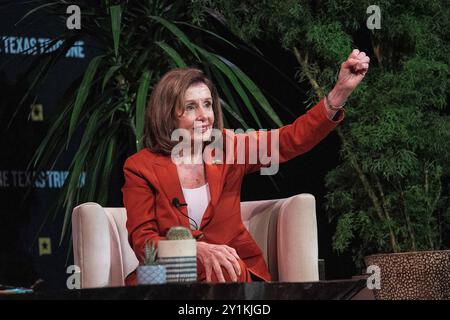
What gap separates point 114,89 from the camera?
4207mm

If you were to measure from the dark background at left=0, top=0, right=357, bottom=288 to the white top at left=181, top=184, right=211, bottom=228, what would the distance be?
214cm

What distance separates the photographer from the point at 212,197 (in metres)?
2.92

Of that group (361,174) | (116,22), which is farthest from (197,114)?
(361,174)

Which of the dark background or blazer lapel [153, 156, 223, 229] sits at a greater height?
the dark background

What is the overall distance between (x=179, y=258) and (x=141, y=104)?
5.78ft

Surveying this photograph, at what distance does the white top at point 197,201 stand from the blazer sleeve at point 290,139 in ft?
0.61

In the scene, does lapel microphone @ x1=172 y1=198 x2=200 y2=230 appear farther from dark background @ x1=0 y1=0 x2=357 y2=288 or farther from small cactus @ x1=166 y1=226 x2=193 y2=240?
dark background @ x1=0 y1=0 x2=357 y2=288

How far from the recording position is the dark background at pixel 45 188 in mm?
5105

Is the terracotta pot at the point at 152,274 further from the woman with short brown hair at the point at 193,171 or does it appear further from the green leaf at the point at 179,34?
the green leaf at the point at 179,34

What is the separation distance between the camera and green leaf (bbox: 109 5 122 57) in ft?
13.2

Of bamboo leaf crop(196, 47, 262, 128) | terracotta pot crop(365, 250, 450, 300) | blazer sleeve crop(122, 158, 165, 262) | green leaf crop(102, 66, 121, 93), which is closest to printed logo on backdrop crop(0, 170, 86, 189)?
green leaf crop(102, 66, 121, 93)

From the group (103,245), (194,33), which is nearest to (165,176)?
(103,245)

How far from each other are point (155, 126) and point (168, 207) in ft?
0.92

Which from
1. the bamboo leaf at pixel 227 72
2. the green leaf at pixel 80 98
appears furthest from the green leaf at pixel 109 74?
the bamboo leaf at pixel 227 72
